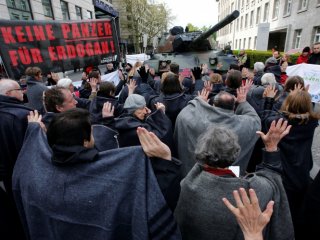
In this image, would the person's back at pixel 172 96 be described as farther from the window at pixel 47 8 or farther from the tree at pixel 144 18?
the tree at pixel 144 18

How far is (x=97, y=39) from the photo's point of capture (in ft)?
18.6

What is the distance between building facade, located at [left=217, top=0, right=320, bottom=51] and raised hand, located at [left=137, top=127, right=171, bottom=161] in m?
20.1

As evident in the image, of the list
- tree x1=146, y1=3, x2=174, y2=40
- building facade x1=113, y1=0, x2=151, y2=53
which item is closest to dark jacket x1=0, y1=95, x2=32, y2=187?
building facade x1=113, y1=0, x2=151, y2=53

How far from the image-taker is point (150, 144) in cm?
138

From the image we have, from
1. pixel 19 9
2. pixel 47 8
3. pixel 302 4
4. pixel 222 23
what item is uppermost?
pixel 47 8

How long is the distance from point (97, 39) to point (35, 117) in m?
4.03

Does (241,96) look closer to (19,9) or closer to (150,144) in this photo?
(150,144)

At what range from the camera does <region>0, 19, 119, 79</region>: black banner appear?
173 inches

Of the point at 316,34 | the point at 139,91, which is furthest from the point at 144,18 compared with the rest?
the point at 139,91

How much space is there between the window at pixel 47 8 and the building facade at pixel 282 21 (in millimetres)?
14795

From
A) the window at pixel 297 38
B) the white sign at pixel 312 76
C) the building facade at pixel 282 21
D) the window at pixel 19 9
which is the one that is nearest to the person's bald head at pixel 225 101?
the white sign at pixel 312 76

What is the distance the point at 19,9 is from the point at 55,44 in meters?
9.36

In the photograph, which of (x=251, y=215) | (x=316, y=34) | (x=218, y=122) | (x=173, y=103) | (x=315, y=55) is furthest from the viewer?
(x=316, y=34)

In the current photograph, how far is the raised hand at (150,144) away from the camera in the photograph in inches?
53.8
